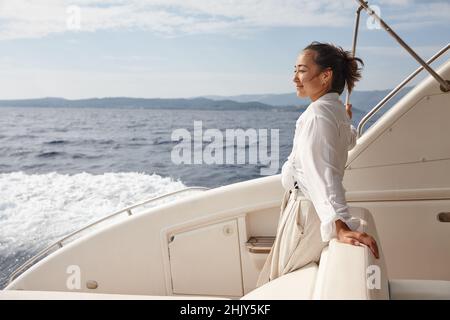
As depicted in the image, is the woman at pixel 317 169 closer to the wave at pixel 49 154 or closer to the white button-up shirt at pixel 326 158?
the white button-up shirt at pixel 326 158

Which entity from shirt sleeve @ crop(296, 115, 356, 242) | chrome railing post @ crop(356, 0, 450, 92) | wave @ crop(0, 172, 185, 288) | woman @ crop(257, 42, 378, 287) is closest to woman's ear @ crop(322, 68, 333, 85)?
woman @ crop(257, 42, 378, 287)

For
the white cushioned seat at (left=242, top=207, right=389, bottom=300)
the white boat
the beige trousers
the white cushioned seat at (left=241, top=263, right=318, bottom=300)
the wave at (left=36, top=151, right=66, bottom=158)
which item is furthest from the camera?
the wave at (left=36, top=151, right=66, bottom=158)

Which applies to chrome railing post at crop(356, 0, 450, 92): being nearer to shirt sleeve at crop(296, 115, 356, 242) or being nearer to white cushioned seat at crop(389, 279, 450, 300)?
shirt sleeve at crop(296, 115, 356, 242)

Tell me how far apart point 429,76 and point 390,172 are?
402 millimetres

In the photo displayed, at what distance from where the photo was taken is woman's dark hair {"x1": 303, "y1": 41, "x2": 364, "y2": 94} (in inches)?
56.4

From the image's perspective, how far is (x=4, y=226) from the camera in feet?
21.0

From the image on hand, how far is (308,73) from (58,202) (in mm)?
6455

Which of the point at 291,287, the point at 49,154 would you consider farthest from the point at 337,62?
the point at 49,154

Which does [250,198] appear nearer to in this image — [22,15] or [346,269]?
[346,269]

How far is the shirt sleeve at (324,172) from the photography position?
Result: 1274mm

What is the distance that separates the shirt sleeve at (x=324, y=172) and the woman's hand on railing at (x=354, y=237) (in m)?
0.01

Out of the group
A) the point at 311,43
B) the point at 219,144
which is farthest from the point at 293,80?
the point at 219,144

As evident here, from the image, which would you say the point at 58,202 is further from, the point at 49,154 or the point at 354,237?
the point at 49,154

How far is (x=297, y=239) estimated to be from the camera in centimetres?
142
